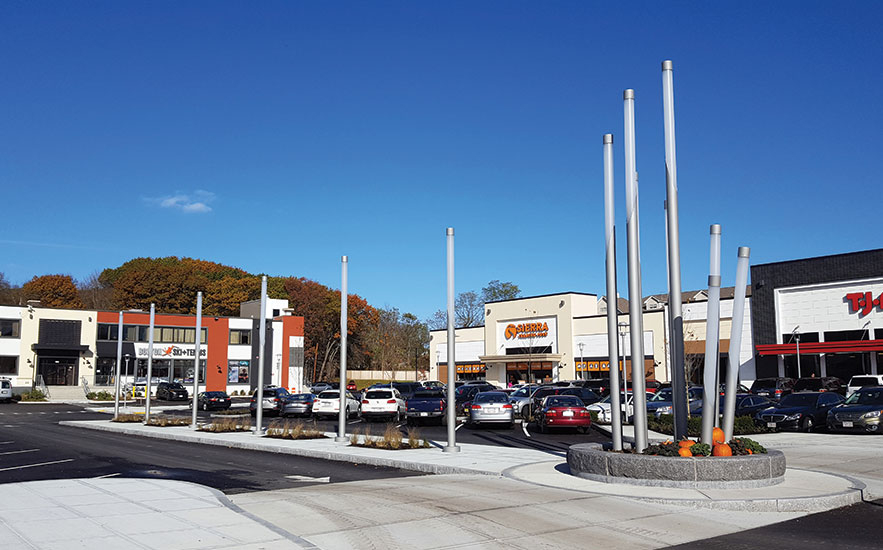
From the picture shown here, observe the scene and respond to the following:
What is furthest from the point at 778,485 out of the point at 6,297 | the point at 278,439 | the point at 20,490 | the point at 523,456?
the point at 6,297

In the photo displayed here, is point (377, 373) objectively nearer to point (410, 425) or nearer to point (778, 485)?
point (410, 425)

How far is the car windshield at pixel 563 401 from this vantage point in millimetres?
26297

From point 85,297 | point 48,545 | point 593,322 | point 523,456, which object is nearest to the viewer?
point 48,545

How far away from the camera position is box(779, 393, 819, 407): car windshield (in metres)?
27.7

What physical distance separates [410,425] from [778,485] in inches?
760

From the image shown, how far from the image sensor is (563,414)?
25.7 metres

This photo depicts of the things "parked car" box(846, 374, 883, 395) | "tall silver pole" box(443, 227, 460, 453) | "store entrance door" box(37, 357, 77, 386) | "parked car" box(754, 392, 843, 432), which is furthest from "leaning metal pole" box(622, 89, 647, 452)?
"store entrance door" box(37, 357, 77, 386)

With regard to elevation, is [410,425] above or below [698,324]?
below

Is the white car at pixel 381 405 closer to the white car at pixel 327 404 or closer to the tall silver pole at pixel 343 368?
the white car at pixel 327 404

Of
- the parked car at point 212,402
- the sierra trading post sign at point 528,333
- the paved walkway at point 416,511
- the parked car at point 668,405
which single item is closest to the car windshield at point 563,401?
the parked car at point 668,405

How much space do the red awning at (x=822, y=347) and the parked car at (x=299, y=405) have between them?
3489 cm

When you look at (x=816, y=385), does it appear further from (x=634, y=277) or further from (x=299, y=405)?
(x=634, y=277)

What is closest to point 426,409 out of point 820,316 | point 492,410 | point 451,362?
point 492,410

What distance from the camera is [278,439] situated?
928 inches
